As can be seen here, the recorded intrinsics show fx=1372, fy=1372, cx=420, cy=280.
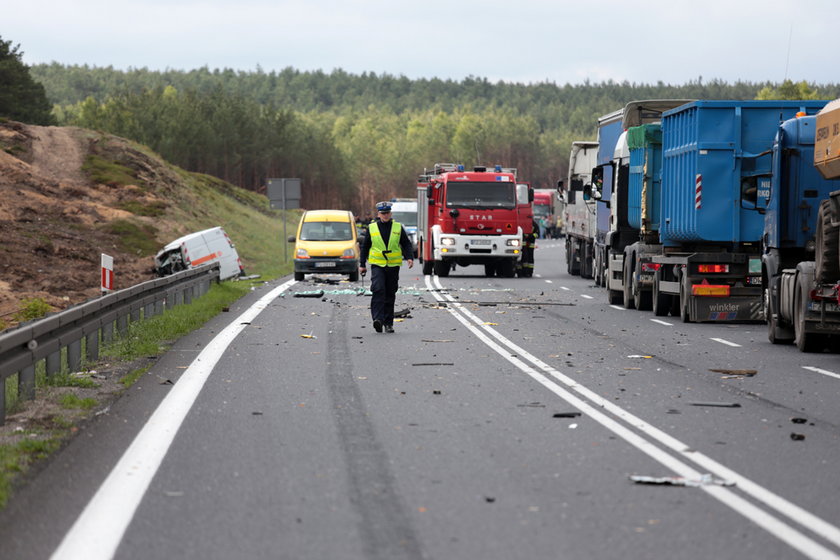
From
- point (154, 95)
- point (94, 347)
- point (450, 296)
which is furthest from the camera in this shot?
point (154, 95)

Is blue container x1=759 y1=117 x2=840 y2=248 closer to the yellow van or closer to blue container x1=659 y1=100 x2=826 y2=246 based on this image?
blue container x1=659 y1=100 x2=826 y2=246

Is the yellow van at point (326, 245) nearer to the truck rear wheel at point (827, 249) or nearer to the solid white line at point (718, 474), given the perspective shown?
the truck rear wheel at point (827, 249)

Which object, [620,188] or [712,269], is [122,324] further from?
[620,188]

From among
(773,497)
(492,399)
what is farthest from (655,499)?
(492,399)

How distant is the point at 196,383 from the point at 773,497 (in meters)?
6.65

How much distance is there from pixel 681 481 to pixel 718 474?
0.38m

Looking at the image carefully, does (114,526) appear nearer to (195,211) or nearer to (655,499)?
(655,499)

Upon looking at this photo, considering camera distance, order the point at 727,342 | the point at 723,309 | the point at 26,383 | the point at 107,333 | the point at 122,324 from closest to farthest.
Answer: the point at 26,383
the point at 107,333
the point at 122,324
the point at 727,342
the point at 723,309

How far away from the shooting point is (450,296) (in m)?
29.0

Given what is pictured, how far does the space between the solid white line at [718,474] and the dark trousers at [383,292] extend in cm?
566

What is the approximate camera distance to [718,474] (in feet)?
26.1

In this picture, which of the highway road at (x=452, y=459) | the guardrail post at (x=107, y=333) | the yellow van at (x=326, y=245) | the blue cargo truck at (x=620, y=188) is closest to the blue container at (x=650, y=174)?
the blue cargo truck at (x=620, y=188)

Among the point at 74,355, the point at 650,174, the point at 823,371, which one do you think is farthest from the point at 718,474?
the point at 650,174

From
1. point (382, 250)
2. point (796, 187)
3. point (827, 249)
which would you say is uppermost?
point (796, 187)
